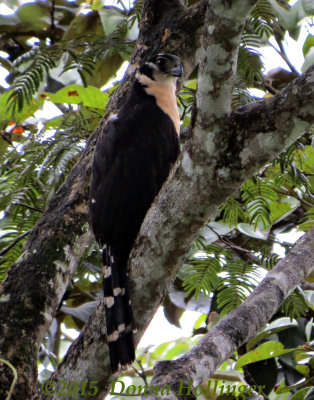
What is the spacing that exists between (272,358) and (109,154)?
3.33ft

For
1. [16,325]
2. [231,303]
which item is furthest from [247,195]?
[16,325]

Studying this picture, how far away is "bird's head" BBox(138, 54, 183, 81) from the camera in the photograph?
2.45 m

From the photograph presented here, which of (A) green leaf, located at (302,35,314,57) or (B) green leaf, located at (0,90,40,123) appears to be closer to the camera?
(A) green leaf, located at (302,35,314,57)

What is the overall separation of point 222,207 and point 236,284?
1.19 feet

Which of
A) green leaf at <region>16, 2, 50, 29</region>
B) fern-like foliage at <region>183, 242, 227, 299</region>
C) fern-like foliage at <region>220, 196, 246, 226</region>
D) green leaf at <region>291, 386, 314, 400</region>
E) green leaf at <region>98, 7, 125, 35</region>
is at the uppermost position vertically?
green leaf at <region>16, 2, 50, 29</region>

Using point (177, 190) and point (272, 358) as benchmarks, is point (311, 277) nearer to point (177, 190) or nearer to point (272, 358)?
point (272, 358)

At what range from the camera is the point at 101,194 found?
228cm

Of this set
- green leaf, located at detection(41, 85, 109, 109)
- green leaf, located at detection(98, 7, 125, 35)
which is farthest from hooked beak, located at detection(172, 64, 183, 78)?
green leaf, located at detection(98, 7, 125, 35)

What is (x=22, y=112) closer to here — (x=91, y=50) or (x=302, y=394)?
(x=91, y=50)

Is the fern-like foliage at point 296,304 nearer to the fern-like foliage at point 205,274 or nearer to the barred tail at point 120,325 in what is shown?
the fern-like foliage at point 205,274

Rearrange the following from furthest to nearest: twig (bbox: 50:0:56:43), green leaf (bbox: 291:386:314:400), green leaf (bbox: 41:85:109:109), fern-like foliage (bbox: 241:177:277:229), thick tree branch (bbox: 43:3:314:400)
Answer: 1. twig (bbox: 50:0:56:43)
2. green leaf (bbox: 41:85:109:109)
3. fern-like foliage (bbox: 241:177:277:229)
4. green leaf (bbox: 291:386:314:400)
5. thick tree branch (bbox: 43:3:314:400)

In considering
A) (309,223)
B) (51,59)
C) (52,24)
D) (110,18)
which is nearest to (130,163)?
(51,59)

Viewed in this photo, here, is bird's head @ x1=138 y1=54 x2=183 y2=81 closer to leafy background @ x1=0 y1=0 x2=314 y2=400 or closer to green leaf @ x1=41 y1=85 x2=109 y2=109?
leafy background @ x1=0 y1=0 x2=314 y2=400

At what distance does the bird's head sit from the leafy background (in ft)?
0.83
